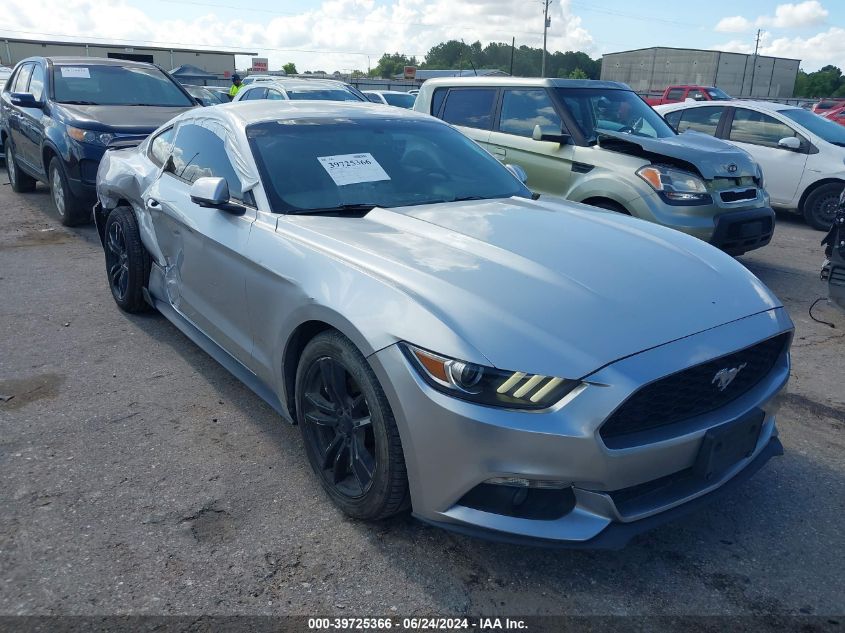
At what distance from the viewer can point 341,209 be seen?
3.40 m

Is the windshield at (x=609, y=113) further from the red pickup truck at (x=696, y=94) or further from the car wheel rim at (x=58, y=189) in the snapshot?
the red pickup truck at (x=696, y=94)

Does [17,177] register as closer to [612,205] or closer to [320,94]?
[320,94]

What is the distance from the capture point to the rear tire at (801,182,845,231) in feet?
28.9

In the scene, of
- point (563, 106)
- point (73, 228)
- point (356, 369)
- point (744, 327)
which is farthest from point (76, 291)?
point (744, 327)

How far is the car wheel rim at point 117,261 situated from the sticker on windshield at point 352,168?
6.49ft

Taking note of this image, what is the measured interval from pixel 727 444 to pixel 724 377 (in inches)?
9.2

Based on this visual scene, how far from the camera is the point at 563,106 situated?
22.1 feet

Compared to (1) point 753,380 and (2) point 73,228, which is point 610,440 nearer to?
(1) point 753,380

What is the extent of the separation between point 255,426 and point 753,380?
235cm

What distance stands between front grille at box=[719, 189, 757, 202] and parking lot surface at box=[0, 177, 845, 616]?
7.75 ft

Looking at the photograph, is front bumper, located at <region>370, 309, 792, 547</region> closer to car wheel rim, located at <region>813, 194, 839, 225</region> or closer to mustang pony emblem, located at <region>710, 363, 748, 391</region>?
mustang pony emblem, located at <region>710, 363, 748, 391</region>

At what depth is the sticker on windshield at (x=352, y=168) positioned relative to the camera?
11.6 feet

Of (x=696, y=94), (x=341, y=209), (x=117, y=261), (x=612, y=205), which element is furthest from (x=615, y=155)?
(x=696, y=94)

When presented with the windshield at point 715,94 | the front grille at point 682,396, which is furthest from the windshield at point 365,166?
the windshield at point 715,94
